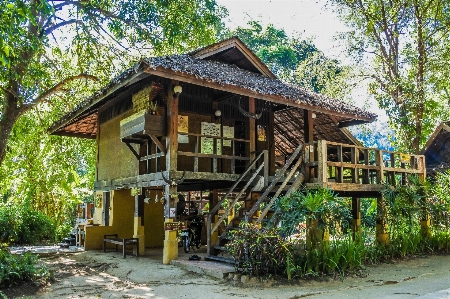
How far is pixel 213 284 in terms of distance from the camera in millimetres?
7520

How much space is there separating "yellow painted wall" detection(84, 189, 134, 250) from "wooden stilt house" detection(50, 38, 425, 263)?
0.03 meters

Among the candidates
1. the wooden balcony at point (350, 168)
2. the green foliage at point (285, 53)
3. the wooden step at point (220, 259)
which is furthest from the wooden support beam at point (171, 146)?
Answer: the green foliage at point (285, 53)

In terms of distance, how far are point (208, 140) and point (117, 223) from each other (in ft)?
14.8

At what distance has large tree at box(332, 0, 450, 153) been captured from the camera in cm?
1630

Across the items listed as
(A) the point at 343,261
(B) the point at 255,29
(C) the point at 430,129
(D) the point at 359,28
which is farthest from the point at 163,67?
(B) the point at 255,29

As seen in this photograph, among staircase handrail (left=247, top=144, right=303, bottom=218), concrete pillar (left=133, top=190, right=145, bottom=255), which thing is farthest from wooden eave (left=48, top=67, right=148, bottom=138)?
staircase handrail (left=247, top=144, right=303, bottom=218)

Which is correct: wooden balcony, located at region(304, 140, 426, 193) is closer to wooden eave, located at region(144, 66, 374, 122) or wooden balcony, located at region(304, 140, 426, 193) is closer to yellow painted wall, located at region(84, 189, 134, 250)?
wooden eave, located at region(144, 66, 374, 122)

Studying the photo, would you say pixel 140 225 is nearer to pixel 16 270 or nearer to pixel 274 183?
pixel 274 183

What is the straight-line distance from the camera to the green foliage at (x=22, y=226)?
49.4 ft

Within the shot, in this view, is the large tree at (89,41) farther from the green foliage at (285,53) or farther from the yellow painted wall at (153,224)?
the green foliage at (285,53)

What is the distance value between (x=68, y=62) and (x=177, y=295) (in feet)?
36.7

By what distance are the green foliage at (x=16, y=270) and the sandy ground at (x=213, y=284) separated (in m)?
0.26

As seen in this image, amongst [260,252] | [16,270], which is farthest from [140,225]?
[260,252]

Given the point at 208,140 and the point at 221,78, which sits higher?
the point at 221,78
